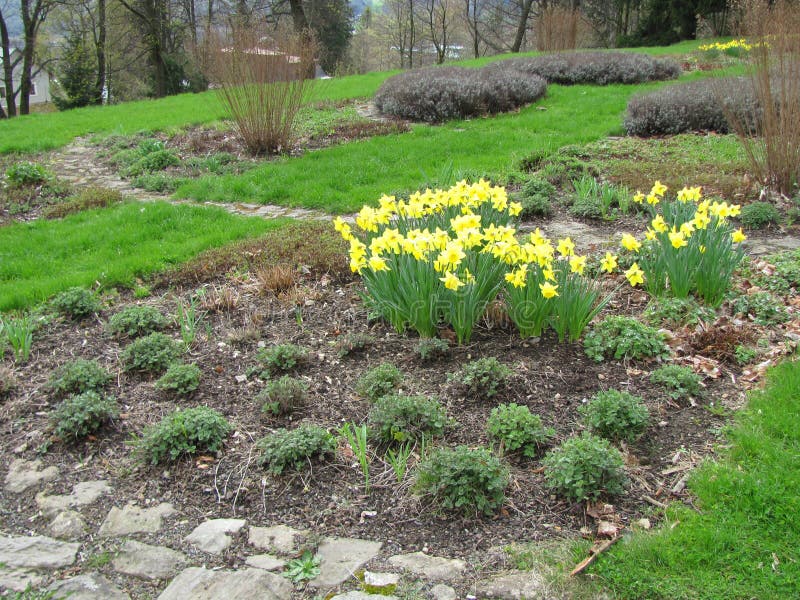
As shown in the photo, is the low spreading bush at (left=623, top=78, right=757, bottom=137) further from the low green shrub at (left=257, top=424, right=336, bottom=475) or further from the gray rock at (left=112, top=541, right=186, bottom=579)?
the gray rock at (left=112, top=541, right=186, bottom=579)

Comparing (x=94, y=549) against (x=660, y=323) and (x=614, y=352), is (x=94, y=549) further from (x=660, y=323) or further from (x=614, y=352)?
(x=660, y=323)

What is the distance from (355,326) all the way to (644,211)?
10.7ft

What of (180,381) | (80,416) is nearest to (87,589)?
(80,416)

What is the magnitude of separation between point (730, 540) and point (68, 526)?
2.48 meters

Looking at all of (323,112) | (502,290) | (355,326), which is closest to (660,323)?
(502,290)

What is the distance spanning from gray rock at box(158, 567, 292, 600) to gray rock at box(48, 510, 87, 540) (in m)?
0.55

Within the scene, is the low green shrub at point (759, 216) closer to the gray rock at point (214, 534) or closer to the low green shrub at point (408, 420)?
the low green shrub at point (408, 420)

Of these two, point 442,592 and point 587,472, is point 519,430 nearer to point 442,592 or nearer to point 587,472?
point 587,472

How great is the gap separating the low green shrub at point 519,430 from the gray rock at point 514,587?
0.70m

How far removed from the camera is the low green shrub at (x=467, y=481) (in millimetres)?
2473

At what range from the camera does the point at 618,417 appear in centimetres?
288

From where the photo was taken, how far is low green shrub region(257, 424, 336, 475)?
108 inches

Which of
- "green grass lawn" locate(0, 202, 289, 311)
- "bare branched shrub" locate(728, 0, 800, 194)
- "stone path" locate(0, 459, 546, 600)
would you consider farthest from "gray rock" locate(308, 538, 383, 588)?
"bare branched shrub" locate(728, 0, 800, 194)

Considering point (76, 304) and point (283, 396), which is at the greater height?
point (76, 304)
